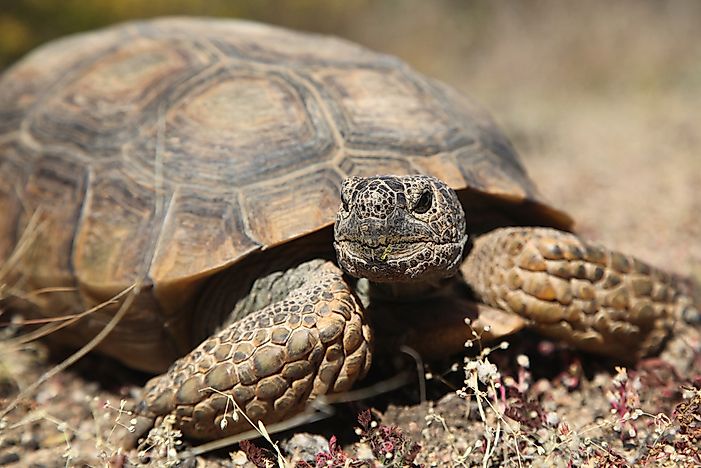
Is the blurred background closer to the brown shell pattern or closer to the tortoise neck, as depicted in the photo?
the tortoise neck

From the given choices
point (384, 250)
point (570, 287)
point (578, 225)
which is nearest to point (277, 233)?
point (384, 250)

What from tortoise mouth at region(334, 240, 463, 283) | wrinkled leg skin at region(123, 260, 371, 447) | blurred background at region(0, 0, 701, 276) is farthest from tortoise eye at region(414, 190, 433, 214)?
blurred background at region(0, 0, 701, 276)

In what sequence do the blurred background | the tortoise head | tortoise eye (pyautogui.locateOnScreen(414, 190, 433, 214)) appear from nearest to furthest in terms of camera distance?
the tortoise head
tortoise eye (pyautogui.locateOnScreen(414, 190, 433, 214))
the blurred background

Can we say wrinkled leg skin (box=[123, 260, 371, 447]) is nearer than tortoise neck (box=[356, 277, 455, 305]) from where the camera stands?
Yes

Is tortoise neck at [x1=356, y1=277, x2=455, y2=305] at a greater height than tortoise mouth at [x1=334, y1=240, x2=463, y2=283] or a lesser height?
lesser

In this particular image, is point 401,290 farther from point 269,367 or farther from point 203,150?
point 203,150

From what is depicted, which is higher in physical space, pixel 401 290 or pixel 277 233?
pixel 277 233

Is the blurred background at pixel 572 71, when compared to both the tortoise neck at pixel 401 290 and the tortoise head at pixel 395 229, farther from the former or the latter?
the tortoise head at pixel 395 229
